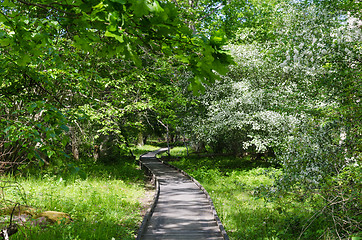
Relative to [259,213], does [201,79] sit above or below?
above

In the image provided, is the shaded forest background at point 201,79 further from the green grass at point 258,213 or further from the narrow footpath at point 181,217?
the narrow footpath at point 181,217

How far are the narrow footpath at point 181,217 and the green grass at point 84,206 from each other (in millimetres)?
594

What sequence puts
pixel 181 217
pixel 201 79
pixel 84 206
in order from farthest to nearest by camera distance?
pixel 84 206 → pixel 181 217 → pixel 201 79

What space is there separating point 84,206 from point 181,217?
312cm

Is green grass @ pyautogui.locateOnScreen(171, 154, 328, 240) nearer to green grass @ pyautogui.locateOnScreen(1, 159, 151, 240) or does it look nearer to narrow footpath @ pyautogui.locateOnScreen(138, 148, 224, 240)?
narrow footpath @ pyautogui.locateOnScreen(138, 148, 224, 240)

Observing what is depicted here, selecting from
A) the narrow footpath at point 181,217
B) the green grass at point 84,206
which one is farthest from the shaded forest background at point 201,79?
the narrow footpath at point 181,217

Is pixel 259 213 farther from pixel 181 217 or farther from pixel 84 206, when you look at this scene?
pixel 84 206

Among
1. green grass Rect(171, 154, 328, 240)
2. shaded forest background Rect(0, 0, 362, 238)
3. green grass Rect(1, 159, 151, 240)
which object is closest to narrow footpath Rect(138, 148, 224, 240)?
green grass Rect(171, 154, 328, 240)

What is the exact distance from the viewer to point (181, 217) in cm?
827

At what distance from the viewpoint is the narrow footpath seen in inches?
267

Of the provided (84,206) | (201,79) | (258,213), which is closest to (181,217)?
(258,213)

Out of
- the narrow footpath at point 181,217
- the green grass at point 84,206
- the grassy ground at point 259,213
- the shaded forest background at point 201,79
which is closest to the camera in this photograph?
the shaded forest background at point 201,79

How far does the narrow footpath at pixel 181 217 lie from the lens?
22.2 feet

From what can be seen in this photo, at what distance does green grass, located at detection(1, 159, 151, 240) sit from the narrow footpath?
594 mm
